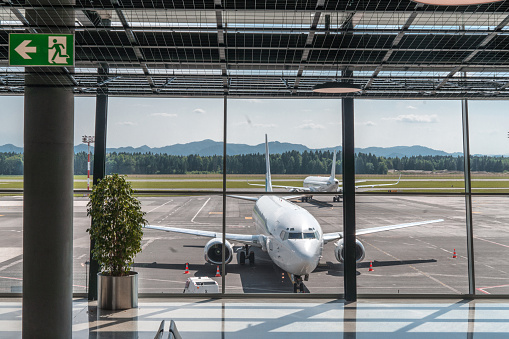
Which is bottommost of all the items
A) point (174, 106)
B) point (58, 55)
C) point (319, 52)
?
point (58, 55)

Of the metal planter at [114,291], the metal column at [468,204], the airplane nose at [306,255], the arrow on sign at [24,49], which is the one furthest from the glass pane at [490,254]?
the arrow on sign at [24,49]

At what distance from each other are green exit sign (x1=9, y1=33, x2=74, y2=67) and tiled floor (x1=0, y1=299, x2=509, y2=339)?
4.35m

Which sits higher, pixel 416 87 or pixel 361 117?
pixel 361 117

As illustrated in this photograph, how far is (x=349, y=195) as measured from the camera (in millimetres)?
9008

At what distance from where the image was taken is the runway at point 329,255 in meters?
20.3

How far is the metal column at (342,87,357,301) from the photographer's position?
A: 882cm

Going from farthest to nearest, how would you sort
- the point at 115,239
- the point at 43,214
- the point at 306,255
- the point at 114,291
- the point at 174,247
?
the point at 174,247 < the point at 306,255 < the point at 115,239 < the point at 114,291 < the point at 43,214

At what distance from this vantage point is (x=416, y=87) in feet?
26.6

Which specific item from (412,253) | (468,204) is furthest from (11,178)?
(412,253)

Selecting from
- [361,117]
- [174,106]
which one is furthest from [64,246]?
[361,117]

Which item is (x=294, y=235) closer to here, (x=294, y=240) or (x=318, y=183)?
(x=294, y=240)

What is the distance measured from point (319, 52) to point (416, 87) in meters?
2.76

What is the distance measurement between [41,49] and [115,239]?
15.1 feet

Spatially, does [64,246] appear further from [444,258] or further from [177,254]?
[444,258]
